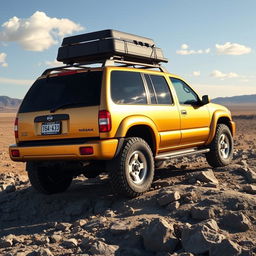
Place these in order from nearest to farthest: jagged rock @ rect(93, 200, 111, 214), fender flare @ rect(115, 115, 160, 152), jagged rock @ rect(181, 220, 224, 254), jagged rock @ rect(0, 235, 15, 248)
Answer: jagged rock @ rect(181, 220, 224, 254) → jagged rock @ rect(0, 235, 15, 248) → fender flare @ rect(115, 115, 160, 152) → jagged rock @ rect(93, 200, 111, 214)

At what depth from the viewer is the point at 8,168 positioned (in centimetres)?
1152

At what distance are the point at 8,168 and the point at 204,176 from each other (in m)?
7.07

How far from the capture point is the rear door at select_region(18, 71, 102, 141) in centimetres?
518

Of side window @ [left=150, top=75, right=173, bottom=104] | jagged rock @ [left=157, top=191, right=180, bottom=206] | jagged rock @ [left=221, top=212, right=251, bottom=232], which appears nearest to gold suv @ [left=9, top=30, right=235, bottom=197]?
side window @ [left=150, top=75, right=173, bottom=104]

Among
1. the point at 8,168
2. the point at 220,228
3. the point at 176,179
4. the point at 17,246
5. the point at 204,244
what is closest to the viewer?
the point at 204,244

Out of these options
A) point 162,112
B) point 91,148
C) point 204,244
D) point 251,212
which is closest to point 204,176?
point 162,112

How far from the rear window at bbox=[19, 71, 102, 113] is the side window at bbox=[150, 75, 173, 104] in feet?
3.88

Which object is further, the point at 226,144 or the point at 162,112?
the point at 226,144

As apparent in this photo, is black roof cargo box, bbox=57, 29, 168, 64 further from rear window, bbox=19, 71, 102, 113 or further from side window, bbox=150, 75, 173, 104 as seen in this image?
rear window, bbox=19, 71, 102, 113

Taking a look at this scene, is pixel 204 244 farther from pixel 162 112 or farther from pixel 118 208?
pixel 162 112

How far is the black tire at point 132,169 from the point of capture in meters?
5.27

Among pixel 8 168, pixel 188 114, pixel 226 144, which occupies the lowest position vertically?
pixel 8 168

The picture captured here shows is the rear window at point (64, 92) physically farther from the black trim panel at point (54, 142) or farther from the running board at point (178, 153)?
the running board at point (178, 153)

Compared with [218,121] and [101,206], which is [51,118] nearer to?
[101,206]
